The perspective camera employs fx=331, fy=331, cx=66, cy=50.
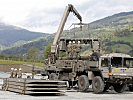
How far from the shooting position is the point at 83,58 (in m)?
23.0

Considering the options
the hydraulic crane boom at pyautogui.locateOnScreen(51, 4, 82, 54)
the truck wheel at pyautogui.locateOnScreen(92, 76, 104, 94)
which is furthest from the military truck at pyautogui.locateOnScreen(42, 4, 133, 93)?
the hydraulic crane boom at pyautogui.locateOnScreen(51, 4, 82, 54)

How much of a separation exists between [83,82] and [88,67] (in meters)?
1.04

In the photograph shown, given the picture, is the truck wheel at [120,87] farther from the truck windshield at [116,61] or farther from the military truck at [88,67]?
the truck windshield at [116,61]

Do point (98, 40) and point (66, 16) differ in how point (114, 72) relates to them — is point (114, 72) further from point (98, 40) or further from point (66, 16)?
point (66, 16)

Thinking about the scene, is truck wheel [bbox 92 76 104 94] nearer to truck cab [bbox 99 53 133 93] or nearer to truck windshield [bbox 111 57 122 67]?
truck cab [bbox 99 53 133 93]

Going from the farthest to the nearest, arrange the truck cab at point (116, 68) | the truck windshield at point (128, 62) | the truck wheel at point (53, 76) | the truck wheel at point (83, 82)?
the truck wheel at point (53, 76) → the truck wheel at point (83, 82) → the truck windshield at point (128, 62) → the truck cab at point (116, 68)

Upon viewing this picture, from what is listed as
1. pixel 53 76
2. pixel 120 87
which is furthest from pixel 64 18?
pixel 120 87

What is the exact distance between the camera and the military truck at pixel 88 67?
20125mm

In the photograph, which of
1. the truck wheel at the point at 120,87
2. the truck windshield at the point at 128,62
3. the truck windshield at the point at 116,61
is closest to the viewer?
the truck windshield at the point at 116,61

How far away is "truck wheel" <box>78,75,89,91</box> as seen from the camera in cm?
2117

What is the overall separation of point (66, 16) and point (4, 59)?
200 ft

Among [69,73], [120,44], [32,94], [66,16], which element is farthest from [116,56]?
[120,44]

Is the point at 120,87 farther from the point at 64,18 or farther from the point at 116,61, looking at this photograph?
the point at 64,18

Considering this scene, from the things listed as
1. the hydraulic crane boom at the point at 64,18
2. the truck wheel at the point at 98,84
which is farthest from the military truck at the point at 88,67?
the hydraulic crane boom at the point at 64,18
